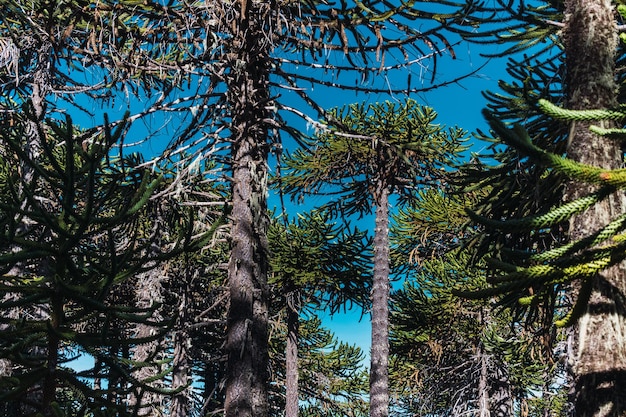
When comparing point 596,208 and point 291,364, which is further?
point 291,364

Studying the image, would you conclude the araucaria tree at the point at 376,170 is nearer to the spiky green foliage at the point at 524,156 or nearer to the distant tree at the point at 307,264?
→ the distant tree at the point at 307,264

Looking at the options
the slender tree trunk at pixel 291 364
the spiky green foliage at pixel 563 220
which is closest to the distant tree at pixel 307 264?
the slender tree trunk at pixel 291 364

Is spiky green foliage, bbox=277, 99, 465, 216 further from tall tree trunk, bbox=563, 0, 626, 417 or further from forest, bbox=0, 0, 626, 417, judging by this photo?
tall tree trunk, bbox=563, 0, 626, 417

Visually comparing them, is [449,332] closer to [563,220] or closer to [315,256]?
[315,256]

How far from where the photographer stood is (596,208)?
453 cm

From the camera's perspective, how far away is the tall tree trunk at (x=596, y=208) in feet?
13.4

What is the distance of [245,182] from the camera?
21.7 feet

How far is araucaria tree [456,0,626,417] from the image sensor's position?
8.36 feet

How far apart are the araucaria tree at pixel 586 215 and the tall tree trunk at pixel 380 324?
22.2 feet

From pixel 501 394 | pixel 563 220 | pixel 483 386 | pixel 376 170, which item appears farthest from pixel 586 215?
pixel 501 394

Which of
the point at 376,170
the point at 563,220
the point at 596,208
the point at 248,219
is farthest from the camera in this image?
the point at 376,170

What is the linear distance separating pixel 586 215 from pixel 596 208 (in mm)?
91

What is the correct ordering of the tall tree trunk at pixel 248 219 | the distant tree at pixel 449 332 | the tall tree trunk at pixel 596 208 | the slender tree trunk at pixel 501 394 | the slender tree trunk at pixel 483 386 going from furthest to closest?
the slender tree trunk at pixel 501 394 < the slender tree trunk at pixel 483 386 < the distant tree at pixel 449 332 < the tall tree trunk at pixel 248 219 < the tall tree trunk at pixel 596 208

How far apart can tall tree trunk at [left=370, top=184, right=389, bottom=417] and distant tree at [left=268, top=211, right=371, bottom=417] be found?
0.89m
